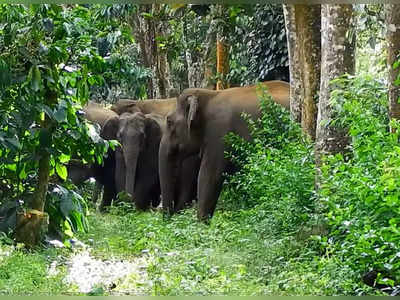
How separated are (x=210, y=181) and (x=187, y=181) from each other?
1170 millimetres

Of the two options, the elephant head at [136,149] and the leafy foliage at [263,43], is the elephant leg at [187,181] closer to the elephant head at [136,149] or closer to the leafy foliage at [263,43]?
the elephant head at [136,149]

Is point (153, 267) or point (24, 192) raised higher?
point (24, 192)

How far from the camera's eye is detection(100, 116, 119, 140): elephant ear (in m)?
9.19

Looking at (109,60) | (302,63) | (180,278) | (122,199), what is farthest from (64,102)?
(122,199)

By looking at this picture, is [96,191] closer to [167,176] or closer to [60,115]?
[167,176]

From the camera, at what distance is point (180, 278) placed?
140 inches

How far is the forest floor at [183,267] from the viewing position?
3.38 metres

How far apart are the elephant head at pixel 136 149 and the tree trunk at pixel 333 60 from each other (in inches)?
163

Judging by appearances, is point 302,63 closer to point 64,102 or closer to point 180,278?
point 64,102

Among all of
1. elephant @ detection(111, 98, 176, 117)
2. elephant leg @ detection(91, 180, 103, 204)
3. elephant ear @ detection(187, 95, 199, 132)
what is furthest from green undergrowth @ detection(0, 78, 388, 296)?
elephant leg @ detection(91, 180, 103, 204)

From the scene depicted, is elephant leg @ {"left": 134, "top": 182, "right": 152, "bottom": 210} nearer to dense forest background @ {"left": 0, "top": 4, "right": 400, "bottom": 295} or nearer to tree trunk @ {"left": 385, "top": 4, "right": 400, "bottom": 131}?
dense forest background @ {"left": 0, "top": 4, "right": 400, "bottom": 295}

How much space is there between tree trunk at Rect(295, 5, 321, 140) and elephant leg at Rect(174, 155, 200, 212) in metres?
2.80

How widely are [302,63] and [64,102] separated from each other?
81.5 inches

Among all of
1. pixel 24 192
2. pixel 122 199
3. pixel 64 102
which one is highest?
pixel 64 102
